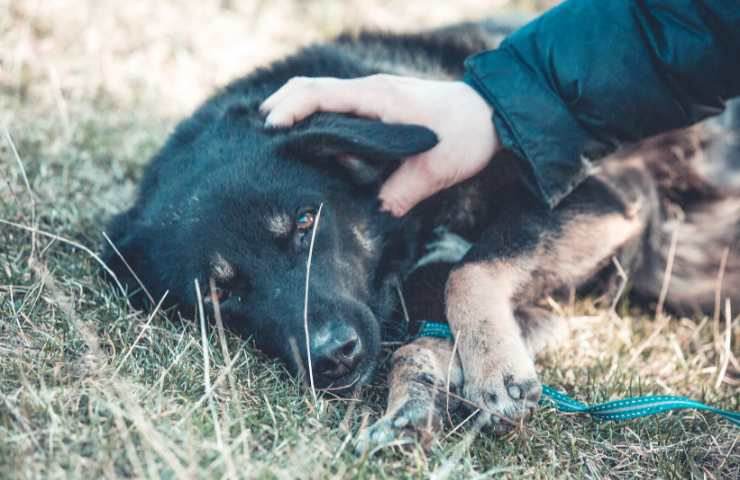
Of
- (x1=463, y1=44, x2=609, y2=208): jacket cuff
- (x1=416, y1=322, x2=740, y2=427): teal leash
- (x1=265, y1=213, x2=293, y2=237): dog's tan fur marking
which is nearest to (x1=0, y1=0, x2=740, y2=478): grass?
(x1=416, y1=322, x2=740, y2=427): teal leash

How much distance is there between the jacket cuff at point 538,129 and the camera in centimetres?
297

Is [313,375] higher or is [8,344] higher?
[8,344]

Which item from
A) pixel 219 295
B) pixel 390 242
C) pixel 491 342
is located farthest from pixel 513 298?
pixel 219 295

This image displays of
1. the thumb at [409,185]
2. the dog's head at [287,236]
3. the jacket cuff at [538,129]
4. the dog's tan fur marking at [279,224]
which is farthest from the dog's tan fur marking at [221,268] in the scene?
the jacket cuff at [538,129]

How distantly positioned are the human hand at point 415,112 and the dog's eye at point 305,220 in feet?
1.20

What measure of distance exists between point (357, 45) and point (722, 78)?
202cm

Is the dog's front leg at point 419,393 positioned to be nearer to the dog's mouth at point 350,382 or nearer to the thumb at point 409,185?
the dog's mouth at point 350,382

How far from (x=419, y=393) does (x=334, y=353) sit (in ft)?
1.06

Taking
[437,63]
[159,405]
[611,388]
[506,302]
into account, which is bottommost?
[611,388]

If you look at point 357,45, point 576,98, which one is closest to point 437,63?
point 357,45

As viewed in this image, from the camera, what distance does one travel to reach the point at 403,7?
25.7 ft

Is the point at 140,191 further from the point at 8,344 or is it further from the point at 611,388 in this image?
the point at 611,388

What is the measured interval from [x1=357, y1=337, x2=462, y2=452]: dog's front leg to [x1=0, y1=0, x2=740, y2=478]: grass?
66 mm

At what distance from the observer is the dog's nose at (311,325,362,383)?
8.02ft
